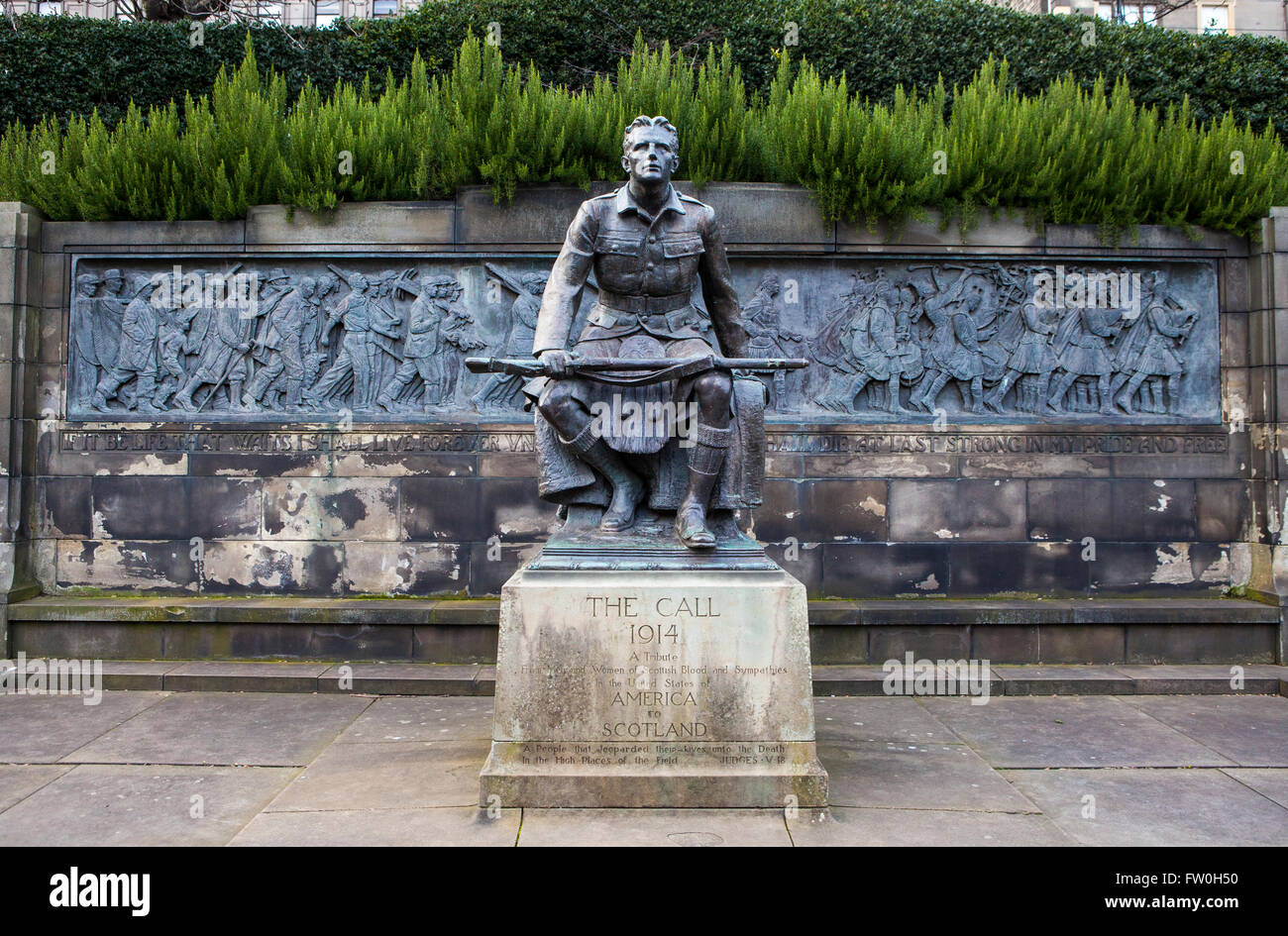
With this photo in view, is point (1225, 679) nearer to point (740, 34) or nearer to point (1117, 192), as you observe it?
point (1117, 192)

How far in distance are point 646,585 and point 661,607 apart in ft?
0.44

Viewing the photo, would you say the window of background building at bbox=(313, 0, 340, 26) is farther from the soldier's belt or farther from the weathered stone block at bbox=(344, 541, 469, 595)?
the soldier's belt

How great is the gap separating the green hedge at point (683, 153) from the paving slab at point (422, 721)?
14.8 feet

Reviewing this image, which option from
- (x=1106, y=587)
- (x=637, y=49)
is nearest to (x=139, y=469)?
(x=637, y=49)

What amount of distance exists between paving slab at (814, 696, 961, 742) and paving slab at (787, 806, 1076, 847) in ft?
4.72

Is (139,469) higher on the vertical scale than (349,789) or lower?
higher

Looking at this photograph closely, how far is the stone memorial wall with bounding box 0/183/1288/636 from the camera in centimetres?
873

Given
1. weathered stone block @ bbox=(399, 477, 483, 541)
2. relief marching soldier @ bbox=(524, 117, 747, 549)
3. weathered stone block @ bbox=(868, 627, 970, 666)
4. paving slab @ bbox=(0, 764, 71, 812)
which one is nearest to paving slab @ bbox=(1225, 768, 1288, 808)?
weathered stone block @ bbox=(868, 627, 970, 666)

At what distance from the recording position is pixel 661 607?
4.91m

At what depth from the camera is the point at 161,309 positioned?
8953 millimetres

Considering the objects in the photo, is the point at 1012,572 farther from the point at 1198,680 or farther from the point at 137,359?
the point at 137,359

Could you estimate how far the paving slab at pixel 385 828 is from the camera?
171 inches

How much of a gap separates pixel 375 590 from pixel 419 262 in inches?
121

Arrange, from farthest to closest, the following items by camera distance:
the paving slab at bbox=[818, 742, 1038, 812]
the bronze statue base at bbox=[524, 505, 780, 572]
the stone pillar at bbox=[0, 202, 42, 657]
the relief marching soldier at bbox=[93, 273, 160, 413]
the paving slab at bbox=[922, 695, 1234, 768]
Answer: the relief marching soldier at bbox=[93, 273, 160, 413] < the stone pillar at bbox=[0, 202, 42, 657] < the paving slab at bbox=[922, 695, 1234, 768] < the bronze statue base at bbox=[524, 505, 780, 572] < the paving slab at bbox=[818, 742, 1038, 812]
